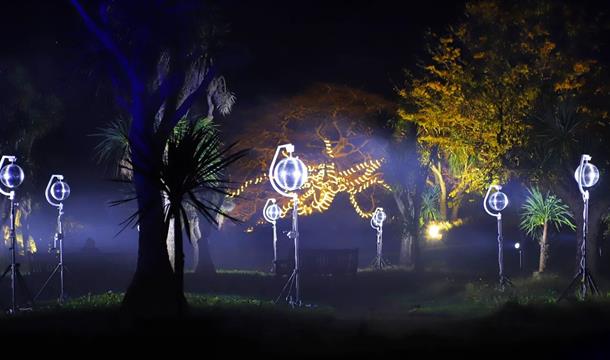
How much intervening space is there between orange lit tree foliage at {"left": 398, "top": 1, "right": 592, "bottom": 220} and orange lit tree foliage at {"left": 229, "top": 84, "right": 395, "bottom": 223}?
37.8 ft

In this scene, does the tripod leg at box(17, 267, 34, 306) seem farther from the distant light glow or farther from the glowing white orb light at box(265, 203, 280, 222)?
the distant light glow

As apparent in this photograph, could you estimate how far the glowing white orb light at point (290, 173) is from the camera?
20750mm

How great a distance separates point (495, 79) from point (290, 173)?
419 inches

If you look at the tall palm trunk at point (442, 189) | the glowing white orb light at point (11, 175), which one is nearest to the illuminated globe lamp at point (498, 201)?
the glowing white orb light at point (11, 175)

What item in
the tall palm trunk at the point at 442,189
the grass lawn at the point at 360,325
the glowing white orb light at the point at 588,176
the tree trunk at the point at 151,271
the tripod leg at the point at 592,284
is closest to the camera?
the grass lawn at the point at 360,325

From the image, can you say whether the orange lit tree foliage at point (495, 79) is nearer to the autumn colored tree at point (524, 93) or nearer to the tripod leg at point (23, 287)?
the autumn colored tree at point (524, 93)

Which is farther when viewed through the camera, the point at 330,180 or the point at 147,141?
the point at 330,180

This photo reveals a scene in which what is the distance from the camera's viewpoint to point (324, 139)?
43.3 metres

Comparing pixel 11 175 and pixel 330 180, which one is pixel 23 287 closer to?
pixel 11 175

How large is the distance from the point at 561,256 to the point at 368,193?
1057cm

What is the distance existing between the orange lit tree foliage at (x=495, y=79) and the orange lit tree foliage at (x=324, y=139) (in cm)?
1153

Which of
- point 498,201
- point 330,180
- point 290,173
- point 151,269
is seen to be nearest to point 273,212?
point 330,180

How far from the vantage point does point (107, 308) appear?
18844 millimetres

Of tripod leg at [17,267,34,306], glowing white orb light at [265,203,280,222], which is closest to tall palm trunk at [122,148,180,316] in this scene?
tripod leg at [17,267,34,306]
